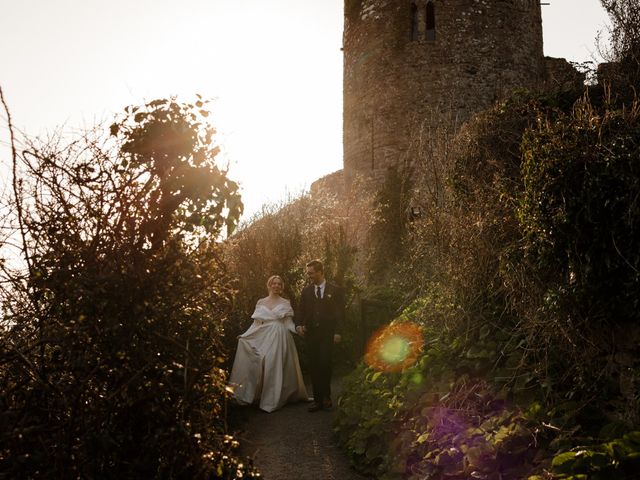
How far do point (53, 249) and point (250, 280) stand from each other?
780 centimetres

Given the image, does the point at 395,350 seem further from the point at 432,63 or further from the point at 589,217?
the point at 432,63

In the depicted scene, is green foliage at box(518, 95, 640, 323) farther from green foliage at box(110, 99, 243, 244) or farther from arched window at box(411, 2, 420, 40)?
arched window at box(411, 2, 420, 40)

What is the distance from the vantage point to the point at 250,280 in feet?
36.3

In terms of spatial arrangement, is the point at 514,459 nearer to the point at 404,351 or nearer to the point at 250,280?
the point at 404,351

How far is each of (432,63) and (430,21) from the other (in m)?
1.43

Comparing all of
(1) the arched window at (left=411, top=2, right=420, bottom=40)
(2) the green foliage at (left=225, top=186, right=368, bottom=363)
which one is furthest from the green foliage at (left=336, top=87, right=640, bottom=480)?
(1) the arched window at (left=411, top=2, right=420, bottom=40)

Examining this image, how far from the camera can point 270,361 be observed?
8086mm

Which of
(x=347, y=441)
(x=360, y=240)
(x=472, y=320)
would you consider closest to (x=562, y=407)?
(x=472, y=320)

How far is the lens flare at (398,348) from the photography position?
6.09 metres

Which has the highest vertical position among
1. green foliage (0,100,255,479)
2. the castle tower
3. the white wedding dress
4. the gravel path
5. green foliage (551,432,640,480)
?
the castle tower

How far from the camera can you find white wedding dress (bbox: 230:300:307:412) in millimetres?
7883

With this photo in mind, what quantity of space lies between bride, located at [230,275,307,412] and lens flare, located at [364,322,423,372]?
138cm

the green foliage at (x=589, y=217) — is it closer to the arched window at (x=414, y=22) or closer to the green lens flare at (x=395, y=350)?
the green lens flare at (x=395, y=350)

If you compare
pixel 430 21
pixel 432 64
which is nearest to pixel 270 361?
pixel 432 64
